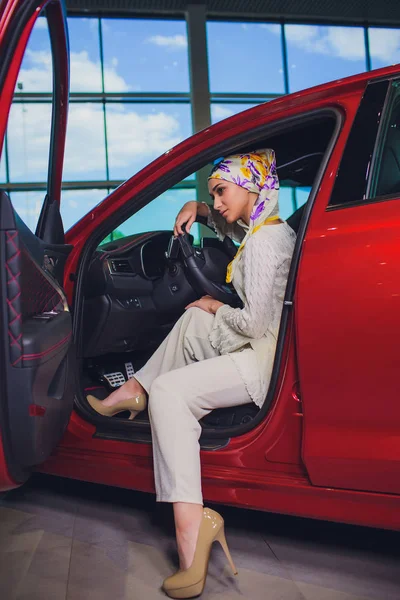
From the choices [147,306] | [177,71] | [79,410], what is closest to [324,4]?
[177,71]

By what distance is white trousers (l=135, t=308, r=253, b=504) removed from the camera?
5.30ft

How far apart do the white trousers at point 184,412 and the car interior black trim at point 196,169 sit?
3.6 inches

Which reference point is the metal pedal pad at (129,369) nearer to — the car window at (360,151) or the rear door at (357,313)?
the rear door at (357,313)

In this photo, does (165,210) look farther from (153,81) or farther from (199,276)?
(199,276)

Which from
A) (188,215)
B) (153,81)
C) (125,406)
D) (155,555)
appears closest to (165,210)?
(153,81)

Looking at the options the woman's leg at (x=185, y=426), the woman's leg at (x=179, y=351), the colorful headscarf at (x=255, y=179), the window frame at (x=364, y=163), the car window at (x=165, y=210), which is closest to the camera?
the window frame at (x=364, y=163)

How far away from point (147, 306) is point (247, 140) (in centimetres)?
98

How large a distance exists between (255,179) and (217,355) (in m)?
0.59

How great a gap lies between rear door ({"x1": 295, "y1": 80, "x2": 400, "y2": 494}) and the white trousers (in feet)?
1.02

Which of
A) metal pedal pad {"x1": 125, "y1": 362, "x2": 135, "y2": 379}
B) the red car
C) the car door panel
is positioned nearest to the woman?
the red car

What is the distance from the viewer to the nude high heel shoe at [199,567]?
1.50m

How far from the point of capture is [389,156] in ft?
4.97

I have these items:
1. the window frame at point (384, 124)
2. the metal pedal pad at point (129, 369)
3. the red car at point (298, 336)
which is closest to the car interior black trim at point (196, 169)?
the red car at point (298, 336)

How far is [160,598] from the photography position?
4.96 ft
